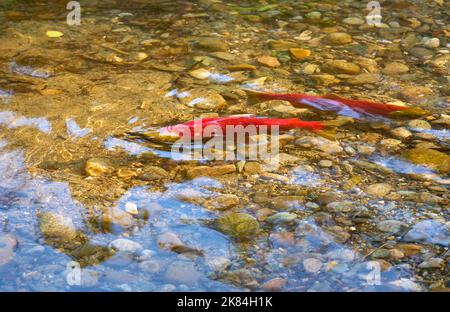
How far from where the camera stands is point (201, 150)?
4043 mm

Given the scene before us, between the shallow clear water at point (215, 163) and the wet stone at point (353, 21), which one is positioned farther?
the wet stone at point (353, 21)

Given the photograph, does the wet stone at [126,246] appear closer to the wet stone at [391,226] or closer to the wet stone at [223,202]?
the wet stone at [223,202]

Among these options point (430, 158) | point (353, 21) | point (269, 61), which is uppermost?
point (353, 21)

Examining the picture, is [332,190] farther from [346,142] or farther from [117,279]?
[117,279]

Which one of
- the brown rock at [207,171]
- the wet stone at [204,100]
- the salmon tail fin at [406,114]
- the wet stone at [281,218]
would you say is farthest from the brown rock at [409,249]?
the wet stone at [204,100]

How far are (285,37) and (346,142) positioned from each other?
1.97 m

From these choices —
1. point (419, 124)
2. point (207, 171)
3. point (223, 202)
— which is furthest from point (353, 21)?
point (223, 202)

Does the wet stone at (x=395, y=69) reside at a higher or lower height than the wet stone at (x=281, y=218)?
higher

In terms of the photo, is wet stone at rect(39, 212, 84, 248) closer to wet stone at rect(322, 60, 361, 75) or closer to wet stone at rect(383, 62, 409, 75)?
wet stone at rect(322, 60, 361, 75)

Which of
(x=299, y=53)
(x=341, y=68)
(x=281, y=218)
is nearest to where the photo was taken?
(x=281, y=218)

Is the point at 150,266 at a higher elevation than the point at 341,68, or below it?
below

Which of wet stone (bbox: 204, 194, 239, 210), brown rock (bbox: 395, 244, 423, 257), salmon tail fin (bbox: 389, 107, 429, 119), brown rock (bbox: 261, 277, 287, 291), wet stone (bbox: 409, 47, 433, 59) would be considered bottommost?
brown rock (bbox: 261, 277, 287, 291)

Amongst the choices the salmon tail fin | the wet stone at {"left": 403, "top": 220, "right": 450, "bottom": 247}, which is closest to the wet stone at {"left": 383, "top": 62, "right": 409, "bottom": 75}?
the salmon tail fin

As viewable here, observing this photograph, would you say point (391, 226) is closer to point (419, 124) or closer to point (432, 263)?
point (432, 263)
